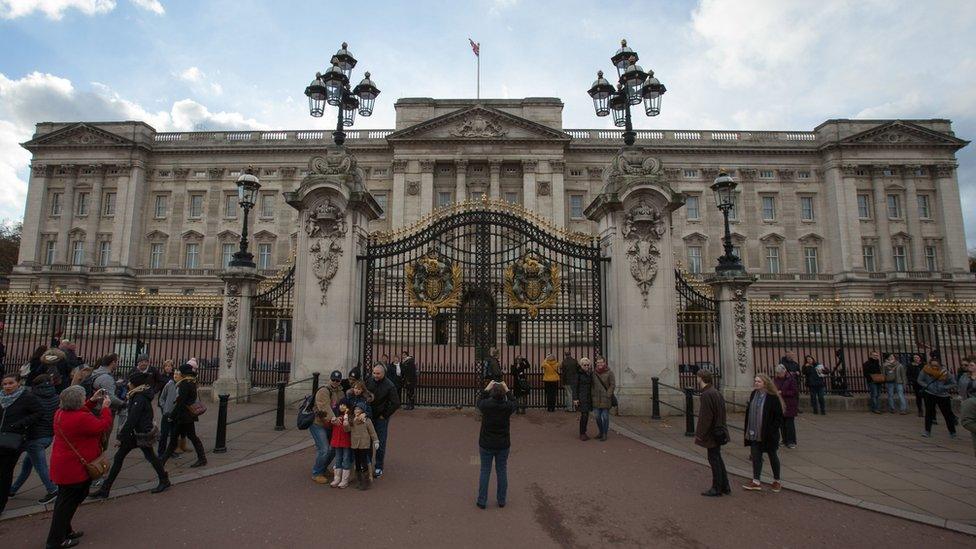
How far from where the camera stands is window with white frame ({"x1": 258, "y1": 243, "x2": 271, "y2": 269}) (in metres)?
48.1

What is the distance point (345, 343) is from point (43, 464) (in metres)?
5.75

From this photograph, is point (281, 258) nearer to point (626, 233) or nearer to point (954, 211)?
point (626, 233)

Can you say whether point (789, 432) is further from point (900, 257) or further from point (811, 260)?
point (900, 257)

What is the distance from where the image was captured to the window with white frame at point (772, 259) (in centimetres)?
4769

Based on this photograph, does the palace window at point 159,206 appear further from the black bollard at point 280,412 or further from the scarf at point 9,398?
the scarf at point 9,398

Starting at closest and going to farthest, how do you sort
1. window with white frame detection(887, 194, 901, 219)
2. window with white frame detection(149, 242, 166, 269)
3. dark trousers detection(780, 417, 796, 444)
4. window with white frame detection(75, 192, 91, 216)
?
dark trousers detection(780, 417, 796, 444), window with white frame detection(887, 194, 901, 219), window with white frame detection(149, 242, 166, 269), window with white frame detection(75, 192, 91, 216)

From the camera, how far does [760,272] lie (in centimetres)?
4712

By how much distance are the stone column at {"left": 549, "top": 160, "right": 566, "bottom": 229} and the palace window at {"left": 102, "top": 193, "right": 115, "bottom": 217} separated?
46953mm

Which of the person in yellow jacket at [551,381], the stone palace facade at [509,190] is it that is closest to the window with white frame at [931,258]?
the stone palace facade at [509,190]

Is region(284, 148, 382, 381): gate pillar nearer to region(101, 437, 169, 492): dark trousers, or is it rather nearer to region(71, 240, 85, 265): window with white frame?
region(101, 437, 169, 492): dark trousers

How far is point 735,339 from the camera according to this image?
11.6 metres

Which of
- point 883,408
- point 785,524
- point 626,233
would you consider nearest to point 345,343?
point 626,233

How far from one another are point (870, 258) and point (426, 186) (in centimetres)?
4602

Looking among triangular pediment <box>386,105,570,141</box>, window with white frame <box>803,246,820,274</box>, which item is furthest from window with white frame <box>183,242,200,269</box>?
window with white frame <box>803,246,820,274</box>
